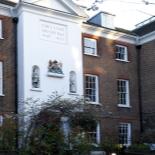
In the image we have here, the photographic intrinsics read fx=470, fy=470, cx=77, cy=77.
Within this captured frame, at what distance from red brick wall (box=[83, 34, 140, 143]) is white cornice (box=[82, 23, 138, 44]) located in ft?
0.95

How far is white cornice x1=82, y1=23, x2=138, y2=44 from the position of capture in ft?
104

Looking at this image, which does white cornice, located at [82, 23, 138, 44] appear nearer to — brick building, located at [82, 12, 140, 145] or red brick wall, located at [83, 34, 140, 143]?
brick building, located at [82, 12, 140, 145]

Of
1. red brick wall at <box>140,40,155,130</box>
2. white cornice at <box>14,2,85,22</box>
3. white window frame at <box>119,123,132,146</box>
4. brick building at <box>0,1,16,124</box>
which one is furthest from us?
red brick wall at <box>140,40,155,130</box>

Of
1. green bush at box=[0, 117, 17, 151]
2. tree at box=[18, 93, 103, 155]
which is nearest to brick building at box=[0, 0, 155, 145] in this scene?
tree at box=[18, 93, 103, 155]

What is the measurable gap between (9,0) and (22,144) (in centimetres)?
1461

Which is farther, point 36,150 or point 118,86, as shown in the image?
point 118,86

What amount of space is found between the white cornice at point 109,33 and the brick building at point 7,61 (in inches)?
223

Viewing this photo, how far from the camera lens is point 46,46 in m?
28.7

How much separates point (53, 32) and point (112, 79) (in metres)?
5.88

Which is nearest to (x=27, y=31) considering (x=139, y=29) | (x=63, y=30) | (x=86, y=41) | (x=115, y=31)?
(x=63, y=30)

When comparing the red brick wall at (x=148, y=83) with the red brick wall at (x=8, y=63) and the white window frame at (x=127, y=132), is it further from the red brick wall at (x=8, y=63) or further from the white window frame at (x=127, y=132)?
the red brick wall at (x=8, y=63)

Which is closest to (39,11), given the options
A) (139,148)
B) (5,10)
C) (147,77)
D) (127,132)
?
(5,10)

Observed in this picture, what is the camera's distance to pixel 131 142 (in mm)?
32250

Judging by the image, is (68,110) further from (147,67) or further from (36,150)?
(147,67)
